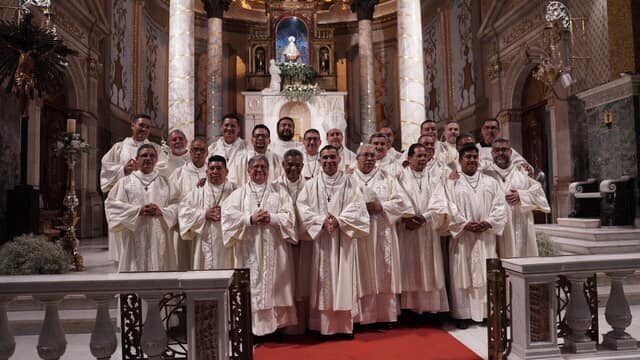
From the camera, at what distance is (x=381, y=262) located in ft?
15.5

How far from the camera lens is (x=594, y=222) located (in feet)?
26.8

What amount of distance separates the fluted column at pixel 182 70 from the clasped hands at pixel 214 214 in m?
5.52

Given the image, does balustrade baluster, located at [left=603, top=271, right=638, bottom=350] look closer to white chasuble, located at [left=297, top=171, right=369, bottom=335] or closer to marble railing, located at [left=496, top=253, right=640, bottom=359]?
marble railing, located at [left=496, top=253, right=640, bottom=359]

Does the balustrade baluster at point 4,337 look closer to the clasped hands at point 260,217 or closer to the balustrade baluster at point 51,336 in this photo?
the balustrade baluster at point 51,336

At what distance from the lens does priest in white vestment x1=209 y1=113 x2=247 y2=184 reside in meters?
5.75

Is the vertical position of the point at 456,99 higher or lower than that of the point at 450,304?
higher

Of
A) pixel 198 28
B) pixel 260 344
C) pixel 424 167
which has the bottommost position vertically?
pixel 260 344

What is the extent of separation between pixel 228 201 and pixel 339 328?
1.50 metres

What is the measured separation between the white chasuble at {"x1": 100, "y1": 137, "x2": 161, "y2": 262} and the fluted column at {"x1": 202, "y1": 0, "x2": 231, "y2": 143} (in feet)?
23.3

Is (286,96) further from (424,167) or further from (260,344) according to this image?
(260,344)

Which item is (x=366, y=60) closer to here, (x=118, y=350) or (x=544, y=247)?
(x=544, y=247)

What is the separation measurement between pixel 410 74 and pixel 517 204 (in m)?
5.31

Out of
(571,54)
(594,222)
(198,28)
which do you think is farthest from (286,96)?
(594,222)

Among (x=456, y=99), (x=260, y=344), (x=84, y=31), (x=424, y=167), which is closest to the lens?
(x=260, y=344)
